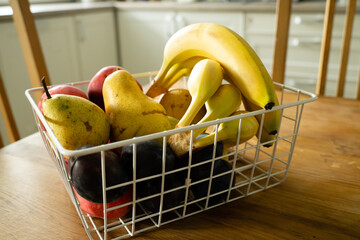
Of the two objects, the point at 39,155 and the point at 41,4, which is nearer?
the point at 39,155

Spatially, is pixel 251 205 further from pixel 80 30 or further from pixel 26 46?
pixel 80 30

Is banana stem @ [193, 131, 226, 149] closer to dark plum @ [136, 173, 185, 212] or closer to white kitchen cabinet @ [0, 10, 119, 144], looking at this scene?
dark plum @ [136, 173, 185, 212]

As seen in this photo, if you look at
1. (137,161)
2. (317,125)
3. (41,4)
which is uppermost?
(41,4)

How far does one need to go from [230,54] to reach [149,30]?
2155mm

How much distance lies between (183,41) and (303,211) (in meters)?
0.30

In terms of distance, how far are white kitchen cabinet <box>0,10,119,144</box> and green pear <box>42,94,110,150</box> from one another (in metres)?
1.58

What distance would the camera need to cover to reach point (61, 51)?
2080 millimetres

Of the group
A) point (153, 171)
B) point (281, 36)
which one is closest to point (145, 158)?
point (153, 171)

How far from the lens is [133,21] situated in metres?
2.51

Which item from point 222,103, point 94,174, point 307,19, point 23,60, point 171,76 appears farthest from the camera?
point 307,19

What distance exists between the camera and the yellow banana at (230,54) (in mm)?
409

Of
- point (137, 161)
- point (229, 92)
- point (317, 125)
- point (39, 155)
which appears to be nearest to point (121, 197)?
point (137, 161)

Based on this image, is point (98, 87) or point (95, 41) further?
point (95, 41)

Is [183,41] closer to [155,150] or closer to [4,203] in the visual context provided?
[155,150]
